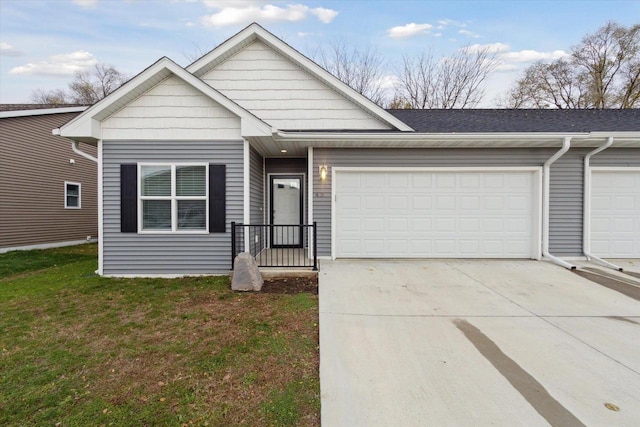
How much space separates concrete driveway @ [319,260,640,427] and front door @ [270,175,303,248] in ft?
10.9

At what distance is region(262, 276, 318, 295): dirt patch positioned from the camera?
494cm

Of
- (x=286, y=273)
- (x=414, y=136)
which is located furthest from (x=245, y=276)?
(x=414, y=136)

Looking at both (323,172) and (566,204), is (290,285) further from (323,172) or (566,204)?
(566,204)

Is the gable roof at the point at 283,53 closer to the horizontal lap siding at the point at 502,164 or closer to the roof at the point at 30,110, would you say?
the horizontal lap siding at the point at 502,164

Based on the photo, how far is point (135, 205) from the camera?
5836mm

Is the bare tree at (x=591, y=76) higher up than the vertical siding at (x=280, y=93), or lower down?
higher up

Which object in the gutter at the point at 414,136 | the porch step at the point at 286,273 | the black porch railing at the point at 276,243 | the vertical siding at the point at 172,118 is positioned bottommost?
the porch step at the point at 286,273

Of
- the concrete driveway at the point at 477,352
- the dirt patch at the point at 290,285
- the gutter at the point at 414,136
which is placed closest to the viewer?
the concrete driveway at the point at 477,352

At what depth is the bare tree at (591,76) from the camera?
17.0m

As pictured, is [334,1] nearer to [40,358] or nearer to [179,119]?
[179,119]

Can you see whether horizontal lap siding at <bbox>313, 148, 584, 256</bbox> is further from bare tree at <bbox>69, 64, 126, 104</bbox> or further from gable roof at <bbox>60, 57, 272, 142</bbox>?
bare tree at <bbox>69, 64, 126, 104</bbox>

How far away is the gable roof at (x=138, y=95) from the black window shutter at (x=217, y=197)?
0.95m

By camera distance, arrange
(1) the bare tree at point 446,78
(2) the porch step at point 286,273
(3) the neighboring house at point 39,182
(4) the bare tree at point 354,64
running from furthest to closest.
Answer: (1) the bare tree at point 446,78
(4) the bare tree at point 354,64
(3) the neighboring house at point 39,182
(2) the porch step at point 286,273

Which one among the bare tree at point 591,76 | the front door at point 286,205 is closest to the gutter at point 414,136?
the front door at point 286,205
